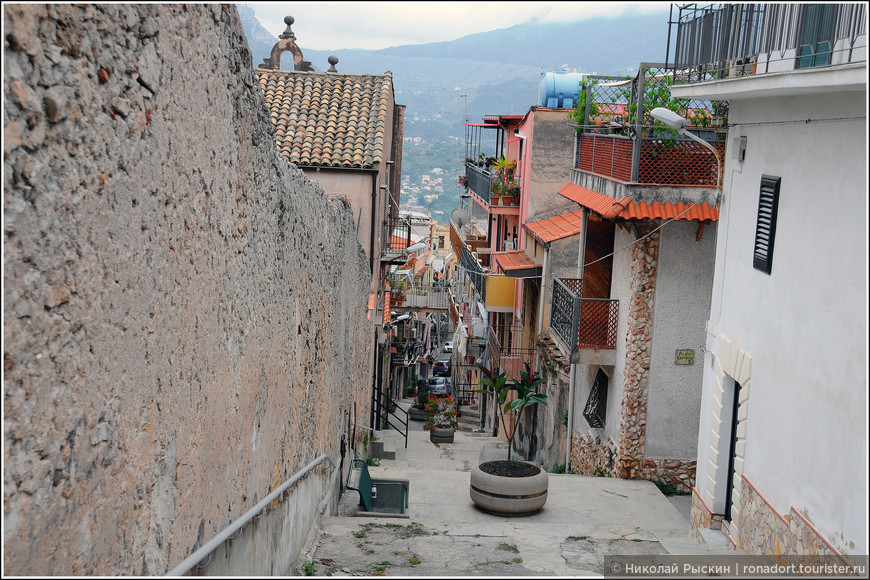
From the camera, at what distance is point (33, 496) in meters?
2.77

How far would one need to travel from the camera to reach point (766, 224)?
7.80 m

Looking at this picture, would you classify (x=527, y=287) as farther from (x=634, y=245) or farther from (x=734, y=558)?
(x=734, y=558)

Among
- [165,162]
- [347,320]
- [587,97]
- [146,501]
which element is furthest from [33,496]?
[587,97]

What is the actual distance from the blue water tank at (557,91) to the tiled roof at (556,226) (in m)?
3.44

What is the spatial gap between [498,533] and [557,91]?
16.9 m

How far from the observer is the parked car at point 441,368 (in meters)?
57.4

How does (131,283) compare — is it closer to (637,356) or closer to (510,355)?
(637,356)

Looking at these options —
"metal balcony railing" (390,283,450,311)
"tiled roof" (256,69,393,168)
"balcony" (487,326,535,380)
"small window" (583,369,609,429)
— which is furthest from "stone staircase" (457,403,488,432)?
"small window" (583,369,609,429)

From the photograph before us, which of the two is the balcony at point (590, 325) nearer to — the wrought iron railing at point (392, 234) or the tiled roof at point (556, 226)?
the tiled roof at point (556, 226)

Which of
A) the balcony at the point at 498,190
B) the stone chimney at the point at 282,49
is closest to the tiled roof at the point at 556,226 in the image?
the balcony at the point at 498,190

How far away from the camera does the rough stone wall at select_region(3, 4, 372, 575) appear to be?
269cm

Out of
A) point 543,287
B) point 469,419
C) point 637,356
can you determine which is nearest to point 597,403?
point 637,356

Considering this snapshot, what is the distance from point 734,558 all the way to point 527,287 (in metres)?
16.1

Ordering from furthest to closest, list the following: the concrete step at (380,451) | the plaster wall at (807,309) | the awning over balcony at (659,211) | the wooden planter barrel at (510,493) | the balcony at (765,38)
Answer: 1. the concrete step at (380,451)
2. the awning over balcony at (659,211)
3. the wooden planter barrel at (510,493)
4. the balcony at (765,38)
5. the plaster wall at (807,309)
